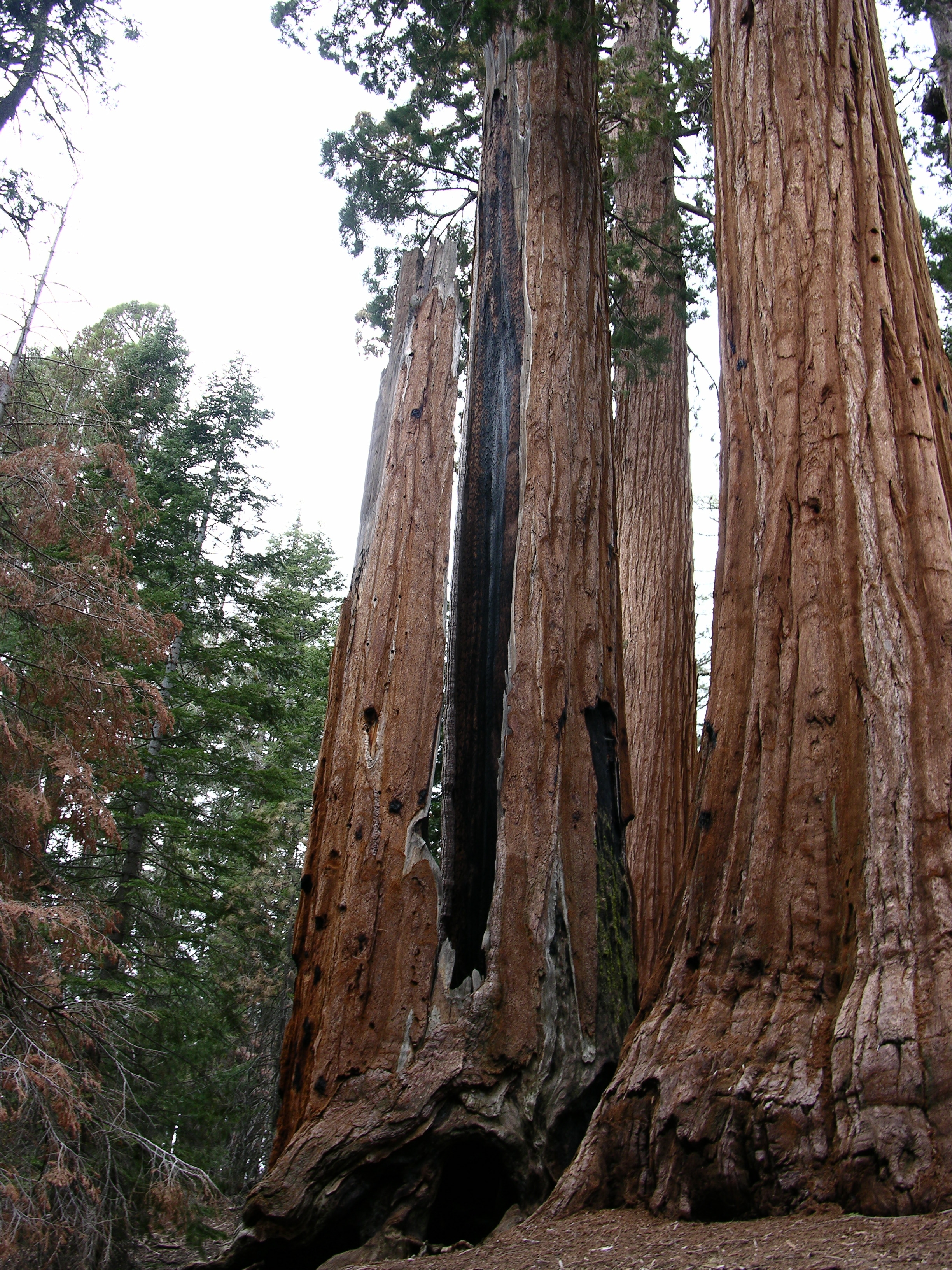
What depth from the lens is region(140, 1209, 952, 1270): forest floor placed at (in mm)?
1650

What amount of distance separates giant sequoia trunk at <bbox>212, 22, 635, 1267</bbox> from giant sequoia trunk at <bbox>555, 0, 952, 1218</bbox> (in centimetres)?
62

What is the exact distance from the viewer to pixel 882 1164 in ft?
6.35

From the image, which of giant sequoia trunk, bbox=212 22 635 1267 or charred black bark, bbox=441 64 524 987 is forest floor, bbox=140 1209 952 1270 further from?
charred black bark, bbox=441 64 524 987

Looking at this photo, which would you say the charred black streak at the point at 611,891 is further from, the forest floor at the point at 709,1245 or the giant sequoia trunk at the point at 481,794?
the forest floor at the point at 709,1245

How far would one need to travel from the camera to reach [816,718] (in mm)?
2686

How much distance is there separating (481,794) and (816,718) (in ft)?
5.13

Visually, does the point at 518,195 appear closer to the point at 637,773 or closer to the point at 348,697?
Result: the point at 348,697

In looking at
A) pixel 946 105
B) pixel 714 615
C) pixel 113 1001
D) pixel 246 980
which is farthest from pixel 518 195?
pixel 246 980

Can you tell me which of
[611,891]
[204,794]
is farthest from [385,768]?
[204,794]

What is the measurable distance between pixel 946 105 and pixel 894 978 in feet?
30.8

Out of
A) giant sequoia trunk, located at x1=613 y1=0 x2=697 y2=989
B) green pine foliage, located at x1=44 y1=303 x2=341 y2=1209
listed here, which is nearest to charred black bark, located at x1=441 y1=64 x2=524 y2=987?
giant sequoia trunk, located at x1=613 y1=0 x2=697 y2=989

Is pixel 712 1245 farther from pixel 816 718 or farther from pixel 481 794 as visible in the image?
pixel 481 794

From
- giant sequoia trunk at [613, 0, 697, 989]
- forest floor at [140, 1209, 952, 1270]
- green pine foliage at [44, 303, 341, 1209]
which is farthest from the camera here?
green pine foliage at [44, 303, 341, 1209]

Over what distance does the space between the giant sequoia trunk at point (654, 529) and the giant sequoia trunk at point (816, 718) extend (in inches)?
103
